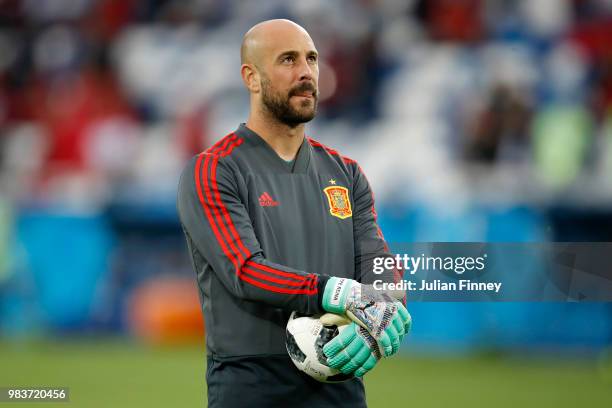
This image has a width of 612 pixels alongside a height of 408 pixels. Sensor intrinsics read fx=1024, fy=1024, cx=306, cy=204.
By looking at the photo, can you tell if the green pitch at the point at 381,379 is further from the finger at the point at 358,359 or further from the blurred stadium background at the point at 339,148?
the finger at the point at 358,359

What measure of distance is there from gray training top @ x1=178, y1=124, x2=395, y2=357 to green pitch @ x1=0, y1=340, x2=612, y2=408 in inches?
168

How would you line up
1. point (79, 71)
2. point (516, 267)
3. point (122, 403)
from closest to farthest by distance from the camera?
1. point (516, 267)
2. point (122, 403)
3. point (79, 71)

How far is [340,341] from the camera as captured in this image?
361 cm

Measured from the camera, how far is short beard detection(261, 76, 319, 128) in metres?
3.95

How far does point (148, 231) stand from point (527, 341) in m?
4.66

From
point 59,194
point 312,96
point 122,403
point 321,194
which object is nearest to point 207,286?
point 321,194

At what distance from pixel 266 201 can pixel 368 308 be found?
0.64 m

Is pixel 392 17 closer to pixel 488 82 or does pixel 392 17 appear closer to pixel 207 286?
pixel 488 82

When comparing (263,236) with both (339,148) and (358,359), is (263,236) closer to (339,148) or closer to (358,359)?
(358,359)

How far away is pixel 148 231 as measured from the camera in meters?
12.3

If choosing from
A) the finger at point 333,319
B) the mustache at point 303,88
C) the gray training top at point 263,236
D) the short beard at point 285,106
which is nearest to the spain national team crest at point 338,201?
the gray training top at point 263,236

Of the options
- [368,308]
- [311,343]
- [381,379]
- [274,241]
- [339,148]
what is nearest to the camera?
[368,308]

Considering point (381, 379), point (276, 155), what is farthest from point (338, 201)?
point (381, 379)

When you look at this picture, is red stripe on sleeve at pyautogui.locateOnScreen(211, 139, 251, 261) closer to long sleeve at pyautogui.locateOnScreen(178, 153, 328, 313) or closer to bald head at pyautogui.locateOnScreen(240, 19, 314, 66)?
long sleeve at pyautogui.locateOnScreen(178, 153, 328, 313)
